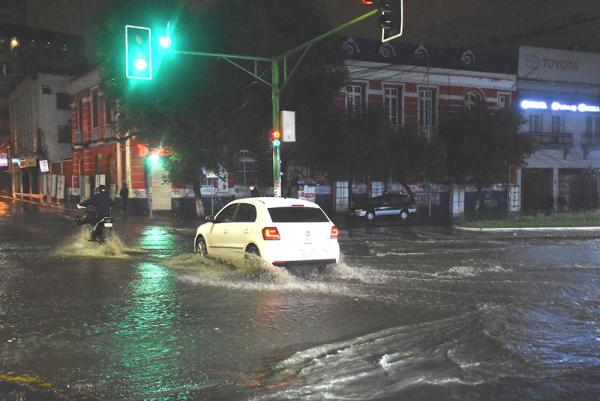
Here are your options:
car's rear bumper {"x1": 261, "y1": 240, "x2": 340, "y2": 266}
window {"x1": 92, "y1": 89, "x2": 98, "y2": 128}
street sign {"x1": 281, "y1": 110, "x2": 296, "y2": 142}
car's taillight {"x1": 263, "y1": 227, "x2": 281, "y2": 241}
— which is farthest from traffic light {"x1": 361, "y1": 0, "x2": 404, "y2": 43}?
window {"x1": 92, "y1": 89, "x2": 98, "y2": 128}

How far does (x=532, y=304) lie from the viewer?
873 centimetres

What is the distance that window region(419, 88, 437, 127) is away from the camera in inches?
1485

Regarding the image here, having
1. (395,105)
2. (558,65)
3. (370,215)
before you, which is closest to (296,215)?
(370,215)

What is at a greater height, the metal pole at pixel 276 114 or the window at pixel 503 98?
the window at pixel 503 98

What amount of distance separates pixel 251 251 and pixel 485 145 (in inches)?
971

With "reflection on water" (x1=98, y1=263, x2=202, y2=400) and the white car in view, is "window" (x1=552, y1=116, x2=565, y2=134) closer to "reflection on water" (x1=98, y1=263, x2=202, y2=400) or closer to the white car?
the white car

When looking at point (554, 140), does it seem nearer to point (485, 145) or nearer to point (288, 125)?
point (485, 145)

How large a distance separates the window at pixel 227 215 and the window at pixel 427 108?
2715cm

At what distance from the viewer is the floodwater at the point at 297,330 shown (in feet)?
17.1

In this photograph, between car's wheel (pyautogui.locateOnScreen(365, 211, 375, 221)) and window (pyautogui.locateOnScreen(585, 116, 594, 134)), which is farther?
window (pyautogui.locateOnScreen(585, 116, 594, 134))

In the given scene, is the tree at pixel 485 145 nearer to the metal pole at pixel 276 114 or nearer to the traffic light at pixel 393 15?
the metal pole at pixel 276 114

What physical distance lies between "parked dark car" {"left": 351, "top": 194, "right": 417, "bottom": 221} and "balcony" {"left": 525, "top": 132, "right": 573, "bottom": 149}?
14973mm

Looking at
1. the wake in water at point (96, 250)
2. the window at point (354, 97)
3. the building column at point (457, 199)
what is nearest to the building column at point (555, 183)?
the building column at point (457, 199)

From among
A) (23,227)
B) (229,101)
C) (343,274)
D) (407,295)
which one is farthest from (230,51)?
(407,295)
